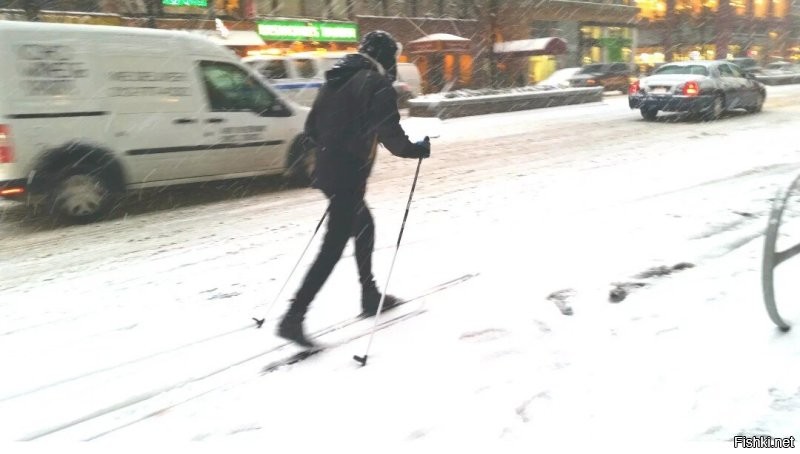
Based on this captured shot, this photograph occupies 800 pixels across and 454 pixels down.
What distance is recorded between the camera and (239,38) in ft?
86.3

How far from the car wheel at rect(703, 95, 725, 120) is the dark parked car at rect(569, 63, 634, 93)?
13.7m

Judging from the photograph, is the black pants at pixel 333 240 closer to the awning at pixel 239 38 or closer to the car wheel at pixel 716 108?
the car wheel at pixel 716 108

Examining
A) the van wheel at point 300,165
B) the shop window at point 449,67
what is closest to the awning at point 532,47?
the shop window at point 449,67

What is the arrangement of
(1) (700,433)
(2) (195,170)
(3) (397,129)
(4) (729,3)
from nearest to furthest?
(1) (700,433), (3) (397,129), (2) (195,170), (4) (729,3)

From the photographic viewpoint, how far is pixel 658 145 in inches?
441

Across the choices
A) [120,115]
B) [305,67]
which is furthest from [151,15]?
[120,115]

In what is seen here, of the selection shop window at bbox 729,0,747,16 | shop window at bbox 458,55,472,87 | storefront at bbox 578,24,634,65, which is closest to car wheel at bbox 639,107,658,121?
shop window at bbox 458,55,472,87

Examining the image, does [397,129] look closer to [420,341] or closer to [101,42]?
[420,341]

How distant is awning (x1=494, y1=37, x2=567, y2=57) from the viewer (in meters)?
31.3

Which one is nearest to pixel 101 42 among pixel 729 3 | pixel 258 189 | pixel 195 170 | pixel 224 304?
pixel 195 170

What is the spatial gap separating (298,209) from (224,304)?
9.96ft

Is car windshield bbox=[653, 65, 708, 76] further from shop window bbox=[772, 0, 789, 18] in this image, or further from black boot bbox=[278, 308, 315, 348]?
shop window bbox=[772, 0, 789, 18]

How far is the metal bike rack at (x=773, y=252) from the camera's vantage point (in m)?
3.22

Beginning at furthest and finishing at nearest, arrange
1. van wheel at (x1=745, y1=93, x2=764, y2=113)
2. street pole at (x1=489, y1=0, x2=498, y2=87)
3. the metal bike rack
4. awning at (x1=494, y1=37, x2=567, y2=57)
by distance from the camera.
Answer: awning at (x1=494, y1=37, x2=567, y2=57) < street pole at (x1=489, y1=0, x2=498, y2=87) < van wheel at (x1=745, y1=93, x2=764, y2=113) < the metal bike rack
